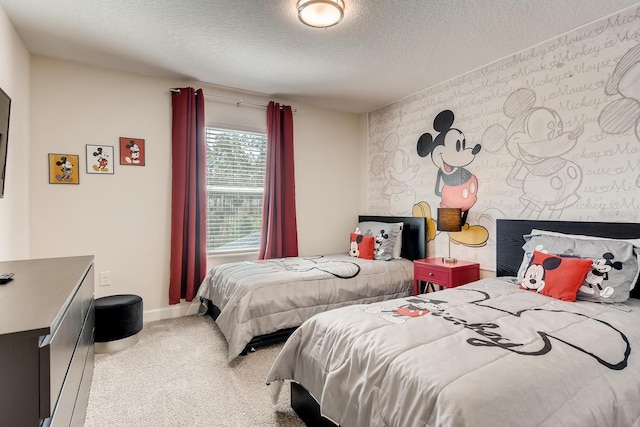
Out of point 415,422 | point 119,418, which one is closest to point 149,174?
point 119,418

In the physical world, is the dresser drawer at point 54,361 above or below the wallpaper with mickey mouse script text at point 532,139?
below

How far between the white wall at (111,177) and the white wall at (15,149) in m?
0.13

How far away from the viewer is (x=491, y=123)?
2996mm

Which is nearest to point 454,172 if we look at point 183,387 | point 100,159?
point 183,387

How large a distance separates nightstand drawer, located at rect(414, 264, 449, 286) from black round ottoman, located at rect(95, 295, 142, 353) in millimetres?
2561

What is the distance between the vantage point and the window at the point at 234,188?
3.65 meters

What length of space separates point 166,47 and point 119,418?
8.71ft

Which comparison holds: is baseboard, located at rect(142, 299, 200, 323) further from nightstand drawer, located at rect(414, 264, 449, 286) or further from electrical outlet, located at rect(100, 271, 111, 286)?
nightstand drawer, located at rect(414, 264, 449, 286)

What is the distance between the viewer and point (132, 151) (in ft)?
10.5

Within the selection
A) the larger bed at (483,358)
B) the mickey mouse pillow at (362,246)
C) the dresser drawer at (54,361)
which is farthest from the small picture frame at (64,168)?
the mickey mouse pillow at (362,246)

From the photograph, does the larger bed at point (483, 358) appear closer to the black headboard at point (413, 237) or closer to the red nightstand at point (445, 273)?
the red nightstand at point (445, 273)

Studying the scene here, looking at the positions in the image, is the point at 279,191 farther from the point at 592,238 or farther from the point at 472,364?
the point at 472,364

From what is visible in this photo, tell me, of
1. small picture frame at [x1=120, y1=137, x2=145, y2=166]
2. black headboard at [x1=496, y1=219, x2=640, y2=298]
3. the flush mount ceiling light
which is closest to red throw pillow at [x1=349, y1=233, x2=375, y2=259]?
black headboard at [x1=496, y1=219, x2=640, y2=298]

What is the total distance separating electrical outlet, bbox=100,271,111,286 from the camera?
3084 mm
